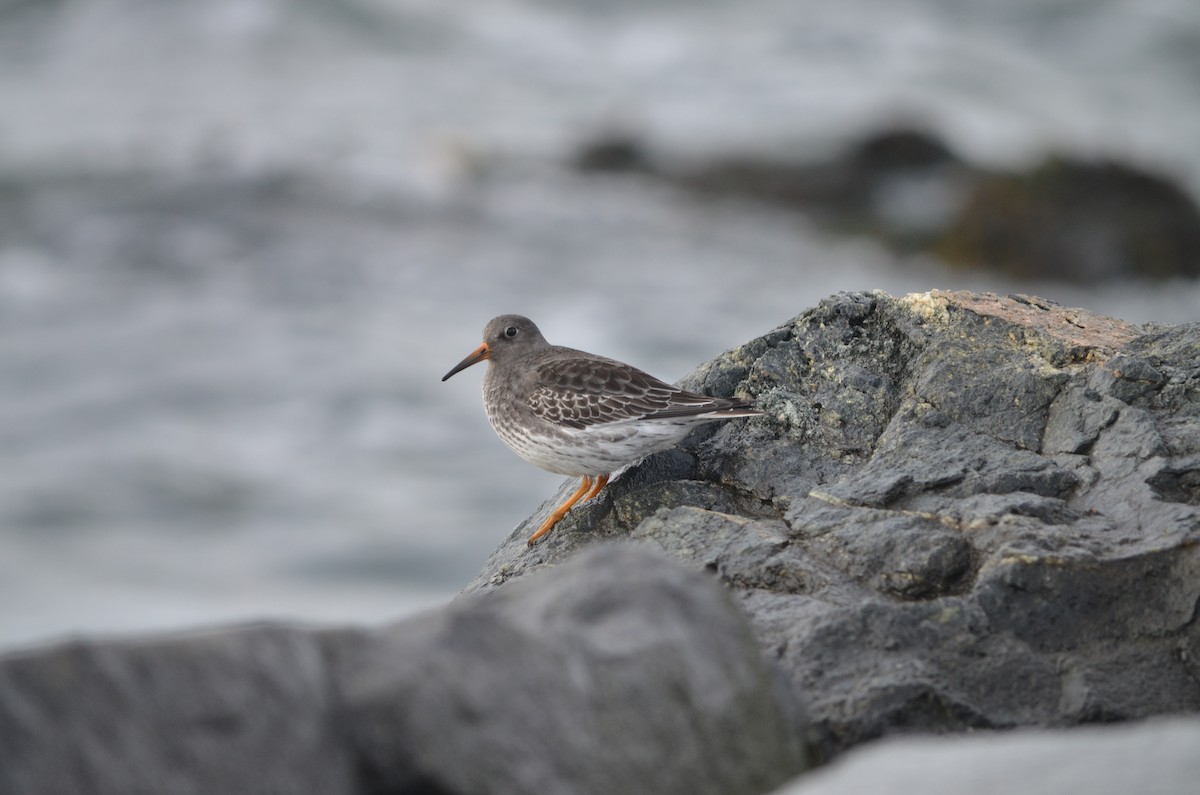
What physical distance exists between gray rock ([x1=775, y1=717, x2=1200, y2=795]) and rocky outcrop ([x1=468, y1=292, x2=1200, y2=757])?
0.74m

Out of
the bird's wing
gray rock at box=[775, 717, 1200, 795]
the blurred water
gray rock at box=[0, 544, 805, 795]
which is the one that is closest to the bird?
the bird's wing

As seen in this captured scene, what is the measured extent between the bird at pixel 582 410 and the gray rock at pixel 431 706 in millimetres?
2598

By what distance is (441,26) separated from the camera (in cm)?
2902

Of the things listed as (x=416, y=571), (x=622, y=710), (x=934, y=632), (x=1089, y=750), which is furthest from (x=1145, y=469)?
(x=416, y=571)

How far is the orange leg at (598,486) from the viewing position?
6.71m

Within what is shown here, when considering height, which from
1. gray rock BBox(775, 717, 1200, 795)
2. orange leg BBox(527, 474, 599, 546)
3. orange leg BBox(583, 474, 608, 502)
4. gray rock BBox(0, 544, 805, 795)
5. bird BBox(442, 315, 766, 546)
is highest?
bird BBox(442, 315, 766, 546)

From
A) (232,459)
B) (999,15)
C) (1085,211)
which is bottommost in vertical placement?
(232,459)

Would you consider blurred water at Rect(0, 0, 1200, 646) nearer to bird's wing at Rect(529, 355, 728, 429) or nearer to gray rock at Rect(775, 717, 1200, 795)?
bird's wing at Rect(529, 355, 728, 429)

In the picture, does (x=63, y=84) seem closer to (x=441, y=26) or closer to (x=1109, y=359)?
(x=441, y=26)

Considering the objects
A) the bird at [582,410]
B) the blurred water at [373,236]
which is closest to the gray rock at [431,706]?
the bird at [582,410]

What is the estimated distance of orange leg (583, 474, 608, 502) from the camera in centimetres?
671

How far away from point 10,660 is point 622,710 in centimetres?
168

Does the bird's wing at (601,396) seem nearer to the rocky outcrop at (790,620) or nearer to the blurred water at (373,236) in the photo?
the rocky outcrop at (790,620)

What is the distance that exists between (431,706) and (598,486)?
345cm
